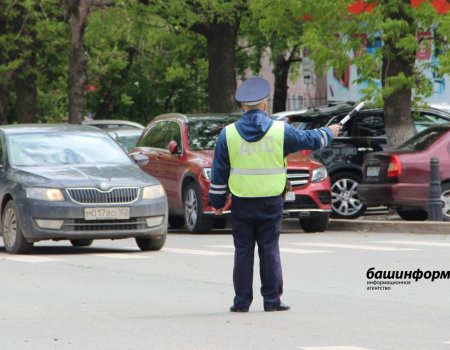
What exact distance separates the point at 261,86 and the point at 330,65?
13.8 meters

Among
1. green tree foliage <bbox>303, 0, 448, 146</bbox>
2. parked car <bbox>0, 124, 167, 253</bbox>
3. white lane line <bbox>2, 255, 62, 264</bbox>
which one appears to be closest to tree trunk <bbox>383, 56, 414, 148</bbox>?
green tree foliage <bbox>303, 0, 448, 146</bbox>

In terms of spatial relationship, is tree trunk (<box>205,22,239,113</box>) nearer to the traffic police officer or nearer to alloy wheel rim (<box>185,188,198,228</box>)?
alloy wheel rim (<box>185,188,198,228</box>)

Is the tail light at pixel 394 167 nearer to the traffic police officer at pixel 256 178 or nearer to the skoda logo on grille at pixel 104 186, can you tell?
the skoda logo on grille at pixel 104 186

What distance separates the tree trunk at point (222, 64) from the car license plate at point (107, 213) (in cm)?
1440

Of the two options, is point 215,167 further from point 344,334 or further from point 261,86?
point 344,334

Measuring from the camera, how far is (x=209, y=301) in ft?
38.3

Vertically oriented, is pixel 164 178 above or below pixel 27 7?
below

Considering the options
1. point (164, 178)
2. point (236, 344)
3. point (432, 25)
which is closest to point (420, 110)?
point (432, 25)

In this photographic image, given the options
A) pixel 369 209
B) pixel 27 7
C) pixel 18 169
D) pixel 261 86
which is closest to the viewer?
pixel 261 86

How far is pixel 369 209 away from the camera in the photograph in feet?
87.1

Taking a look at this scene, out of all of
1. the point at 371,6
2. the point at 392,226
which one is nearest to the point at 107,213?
the point at 392,226

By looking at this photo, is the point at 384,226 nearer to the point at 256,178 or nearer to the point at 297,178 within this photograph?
the point at 297,178

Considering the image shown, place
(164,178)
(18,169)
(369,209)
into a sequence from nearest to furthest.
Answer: (18,169), (164,178), (369,209)

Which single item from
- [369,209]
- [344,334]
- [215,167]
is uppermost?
[215,167]
